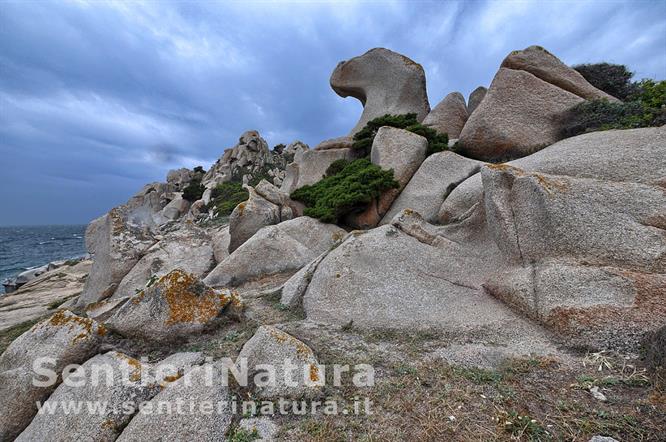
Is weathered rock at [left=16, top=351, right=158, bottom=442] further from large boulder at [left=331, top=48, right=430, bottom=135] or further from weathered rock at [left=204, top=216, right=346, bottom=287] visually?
large boulder at [left=331, top=48, right=430, bottom=135]

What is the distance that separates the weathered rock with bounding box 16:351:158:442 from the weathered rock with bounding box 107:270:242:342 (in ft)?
2.96

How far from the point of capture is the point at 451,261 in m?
8.27

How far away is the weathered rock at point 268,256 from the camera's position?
35.1 feet

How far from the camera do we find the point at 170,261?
13.2 meters

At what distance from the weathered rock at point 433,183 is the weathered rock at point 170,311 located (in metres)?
8.07

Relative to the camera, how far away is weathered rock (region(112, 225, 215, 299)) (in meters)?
12.3

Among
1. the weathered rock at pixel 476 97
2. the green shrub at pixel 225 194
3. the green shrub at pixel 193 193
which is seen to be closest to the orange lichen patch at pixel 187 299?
the weathered rock at pixel 476 97

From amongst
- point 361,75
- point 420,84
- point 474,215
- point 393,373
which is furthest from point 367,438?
point 361,75

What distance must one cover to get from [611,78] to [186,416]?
2271 centimetres

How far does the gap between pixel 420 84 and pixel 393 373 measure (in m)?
23.9

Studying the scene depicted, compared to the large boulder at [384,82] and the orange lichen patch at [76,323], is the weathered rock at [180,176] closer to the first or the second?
the large boulder at [384,82]

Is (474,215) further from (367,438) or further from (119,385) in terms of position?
(119,385)

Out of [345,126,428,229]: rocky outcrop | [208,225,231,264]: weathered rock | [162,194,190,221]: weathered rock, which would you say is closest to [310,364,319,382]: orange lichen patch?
[345,126,428,229]: rocky outcrop

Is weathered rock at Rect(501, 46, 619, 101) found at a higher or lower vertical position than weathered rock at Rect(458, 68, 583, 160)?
higher
